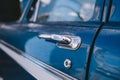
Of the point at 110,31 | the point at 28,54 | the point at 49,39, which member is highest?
the point at 110,31

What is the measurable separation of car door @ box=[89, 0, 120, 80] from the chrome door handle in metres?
0.17

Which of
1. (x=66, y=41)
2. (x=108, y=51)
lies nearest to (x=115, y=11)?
(x=108, y=51)

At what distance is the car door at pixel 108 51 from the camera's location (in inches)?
56.3

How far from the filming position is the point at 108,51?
1480 mm

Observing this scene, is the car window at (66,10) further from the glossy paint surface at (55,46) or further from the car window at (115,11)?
the car window at (115,11)

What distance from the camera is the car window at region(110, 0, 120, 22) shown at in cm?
159

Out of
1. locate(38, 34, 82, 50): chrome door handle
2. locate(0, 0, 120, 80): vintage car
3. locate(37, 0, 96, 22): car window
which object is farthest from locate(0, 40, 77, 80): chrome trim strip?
locate(37, 0, 96, 22): car window

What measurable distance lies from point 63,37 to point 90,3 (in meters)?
0.24

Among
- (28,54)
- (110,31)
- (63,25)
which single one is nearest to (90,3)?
(63,25)

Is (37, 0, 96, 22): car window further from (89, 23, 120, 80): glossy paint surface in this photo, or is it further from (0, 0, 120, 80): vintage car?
(89, 23, 120, 80): glossy paint surface

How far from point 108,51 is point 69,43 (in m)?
0.35

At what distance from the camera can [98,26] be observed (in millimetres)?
1633

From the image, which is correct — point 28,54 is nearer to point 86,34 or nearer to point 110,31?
point 86,34

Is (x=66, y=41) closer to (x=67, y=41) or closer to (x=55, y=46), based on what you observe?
(x=67, y=41)
